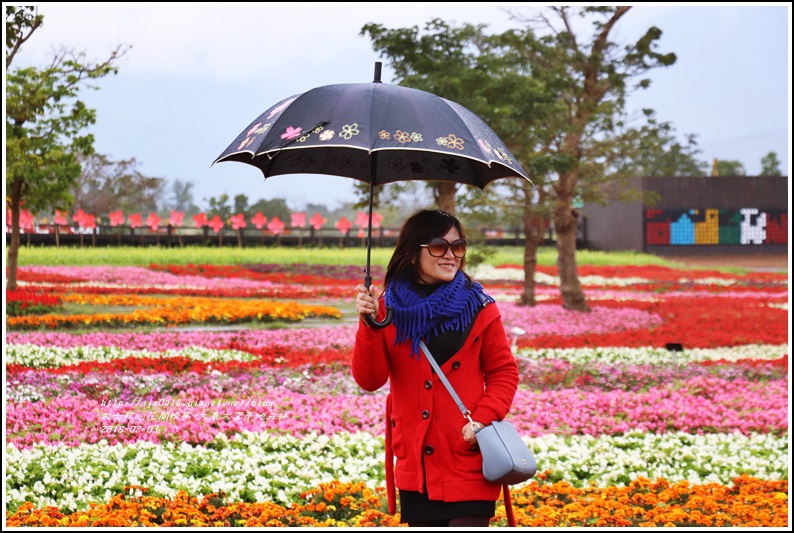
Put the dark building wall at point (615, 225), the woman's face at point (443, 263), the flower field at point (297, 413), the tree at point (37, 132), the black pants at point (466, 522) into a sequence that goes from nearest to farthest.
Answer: the black pants at point (466, 522)
the woman's face at point (443, 263)
the flower field at point (297, 413)
the tree at point (37, 132)
the dark building wall at point (615, 225)

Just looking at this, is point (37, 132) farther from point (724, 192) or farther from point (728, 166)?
point (728, 166)

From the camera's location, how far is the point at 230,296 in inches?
612

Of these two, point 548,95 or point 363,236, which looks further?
point 363,236

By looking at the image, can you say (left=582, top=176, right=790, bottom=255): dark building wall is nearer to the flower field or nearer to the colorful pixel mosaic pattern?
the colorful pixel mosaic pattern

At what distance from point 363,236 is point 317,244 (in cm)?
108

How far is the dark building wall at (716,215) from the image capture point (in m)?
27.6

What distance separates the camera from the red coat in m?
3.01

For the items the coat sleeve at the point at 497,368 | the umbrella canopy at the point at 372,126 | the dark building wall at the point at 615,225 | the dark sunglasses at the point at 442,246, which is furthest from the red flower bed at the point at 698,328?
the dark building wall at the point at 615,225

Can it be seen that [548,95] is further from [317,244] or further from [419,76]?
[317,244]

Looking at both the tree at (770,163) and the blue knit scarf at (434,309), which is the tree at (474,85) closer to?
the blue knit scarf at (434,309)

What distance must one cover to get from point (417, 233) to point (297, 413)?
444 centimetres

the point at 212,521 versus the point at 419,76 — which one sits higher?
the point at 419,76

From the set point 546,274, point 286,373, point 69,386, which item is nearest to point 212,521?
point 69,386

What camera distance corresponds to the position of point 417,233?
316 centimetres
